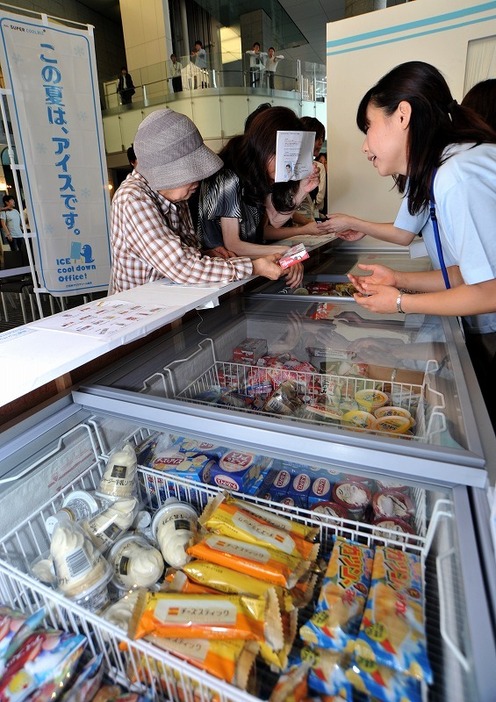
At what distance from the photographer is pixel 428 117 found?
115 centimetres

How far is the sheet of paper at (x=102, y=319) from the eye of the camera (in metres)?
1.05

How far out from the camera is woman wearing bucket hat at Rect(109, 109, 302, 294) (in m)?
1.42

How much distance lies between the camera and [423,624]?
2.08 ft

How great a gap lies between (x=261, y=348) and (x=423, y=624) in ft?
3.54

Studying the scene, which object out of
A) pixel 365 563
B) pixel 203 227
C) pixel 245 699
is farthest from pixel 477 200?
pixel 203 227

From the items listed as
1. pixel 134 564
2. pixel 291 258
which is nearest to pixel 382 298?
pixel 291 258

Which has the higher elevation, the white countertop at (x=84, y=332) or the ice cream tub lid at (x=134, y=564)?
the white countertop at (x=84, y=332)

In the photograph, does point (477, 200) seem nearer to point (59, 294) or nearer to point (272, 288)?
point (272, 288)

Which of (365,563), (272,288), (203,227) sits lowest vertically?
(365,563)

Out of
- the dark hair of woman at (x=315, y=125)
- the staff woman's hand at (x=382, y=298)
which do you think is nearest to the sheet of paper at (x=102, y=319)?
the staff woman's hand at (x=382, y=298)

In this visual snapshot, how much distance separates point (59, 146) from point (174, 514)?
337cm

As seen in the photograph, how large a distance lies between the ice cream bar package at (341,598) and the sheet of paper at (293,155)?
147cm

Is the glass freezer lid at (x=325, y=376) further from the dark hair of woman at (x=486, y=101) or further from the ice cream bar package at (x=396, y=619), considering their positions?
the dark hair of woman at (x=486, y=101)

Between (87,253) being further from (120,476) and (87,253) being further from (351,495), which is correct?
(351,495)
